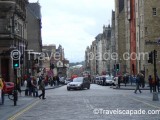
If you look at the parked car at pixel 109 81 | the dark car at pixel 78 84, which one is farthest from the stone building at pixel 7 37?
the parked car at pixel 109 81

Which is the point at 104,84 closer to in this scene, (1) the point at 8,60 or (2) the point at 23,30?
(2) the point at 23,30

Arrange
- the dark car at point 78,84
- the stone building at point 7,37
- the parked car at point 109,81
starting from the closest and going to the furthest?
the dark car at point 78,84 → the stone building at point 7,37 → the parked car at point 109,81

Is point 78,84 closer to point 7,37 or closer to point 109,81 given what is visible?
point 7,37

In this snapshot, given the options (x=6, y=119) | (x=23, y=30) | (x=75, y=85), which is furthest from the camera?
(x=23, y=30)

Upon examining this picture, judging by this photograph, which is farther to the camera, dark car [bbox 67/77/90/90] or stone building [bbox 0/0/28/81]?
stone building [bbox 0/0/28/81]

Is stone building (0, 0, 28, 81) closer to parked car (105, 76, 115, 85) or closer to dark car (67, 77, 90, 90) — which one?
dark car (67, 77, 90, 90)

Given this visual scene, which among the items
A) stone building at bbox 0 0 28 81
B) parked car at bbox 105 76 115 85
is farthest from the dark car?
parked car at bbox 105 76 115 85

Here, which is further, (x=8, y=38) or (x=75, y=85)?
(x=8, y=38)

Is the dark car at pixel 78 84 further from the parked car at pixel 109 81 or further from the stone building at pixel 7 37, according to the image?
the parked car at pixel 109 81

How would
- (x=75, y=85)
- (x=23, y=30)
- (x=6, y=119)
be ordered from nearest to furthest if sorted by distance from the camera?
(x=6, y=119) → (x=75, y=85) → (x=23, y=30)

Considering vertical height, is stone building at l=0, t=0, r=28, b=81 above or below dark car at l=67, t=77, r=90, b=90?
above

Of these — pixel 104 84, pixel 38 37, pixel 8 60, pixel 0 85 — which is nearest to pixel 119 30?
pixel 38 37

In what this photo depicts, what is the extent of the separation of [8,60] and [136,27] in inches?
1555

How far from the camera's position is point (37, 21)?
106562 mm
